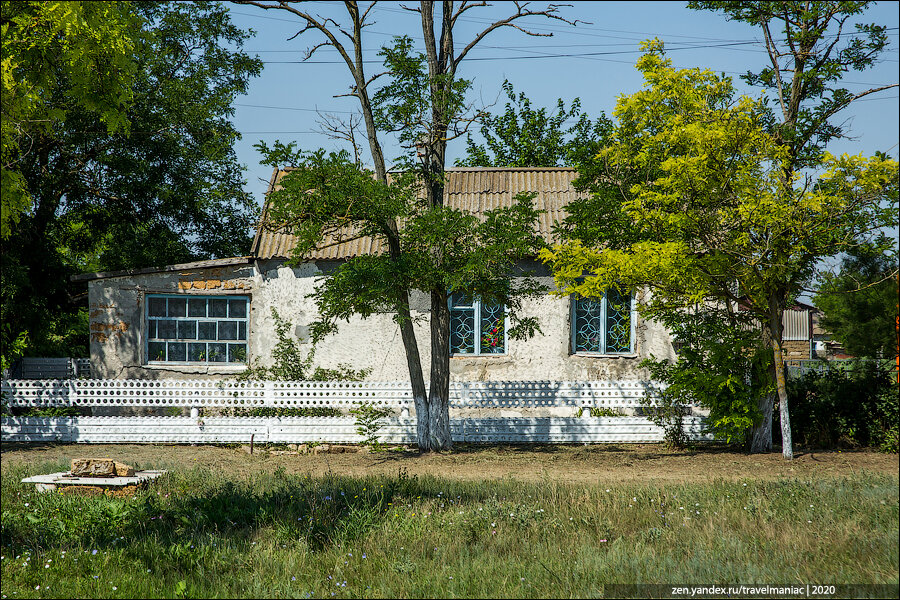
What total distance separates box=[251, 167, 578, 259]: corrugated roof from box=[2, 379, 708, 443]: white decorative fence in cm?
291

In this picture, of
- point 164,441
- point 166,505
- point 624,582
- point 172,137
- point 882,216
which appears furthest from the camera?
point 172,137

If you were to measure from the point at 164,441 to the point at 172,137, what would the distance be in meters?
6.06

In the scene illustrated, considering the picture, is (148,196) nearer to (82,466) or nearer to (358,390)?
(358,390)

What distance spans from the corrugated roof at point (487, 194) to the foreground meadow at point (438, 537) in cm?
653

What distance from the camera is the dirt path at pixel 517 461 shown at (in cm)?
970

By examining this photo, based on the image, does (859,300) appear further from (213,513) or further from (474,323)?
(213,513)

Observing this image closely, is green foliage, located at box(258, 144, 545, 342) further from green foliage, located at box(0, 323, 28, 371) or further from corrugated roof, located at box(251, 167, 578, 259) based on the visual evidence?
green foliage, located at box(0, 323, 28, 371)

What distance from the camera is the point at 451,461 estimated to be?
1081 centimetres

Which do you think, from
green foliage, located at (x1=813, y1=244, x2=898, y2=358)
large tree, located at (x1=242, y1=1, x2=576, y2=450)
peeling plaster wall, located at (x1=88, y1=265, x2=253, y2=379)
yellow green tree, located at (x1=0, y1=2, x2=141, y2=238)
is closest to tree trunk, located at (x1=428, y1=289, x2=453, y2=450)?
large tree, located at (x1=242, y1=1, x2=576, y2=450)

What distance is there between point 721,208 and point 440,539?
6072mm

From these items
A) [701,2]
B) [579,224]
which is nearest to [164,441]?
[579,224]

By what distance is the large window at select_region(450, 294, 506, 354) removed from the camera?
48.0ft

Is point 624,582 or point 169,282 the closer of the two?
point 624,582

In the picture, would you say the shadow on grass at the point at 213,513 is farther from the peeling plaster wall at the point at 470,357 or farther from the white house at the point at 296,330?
the peeling plaster wall at the point at 470,357
